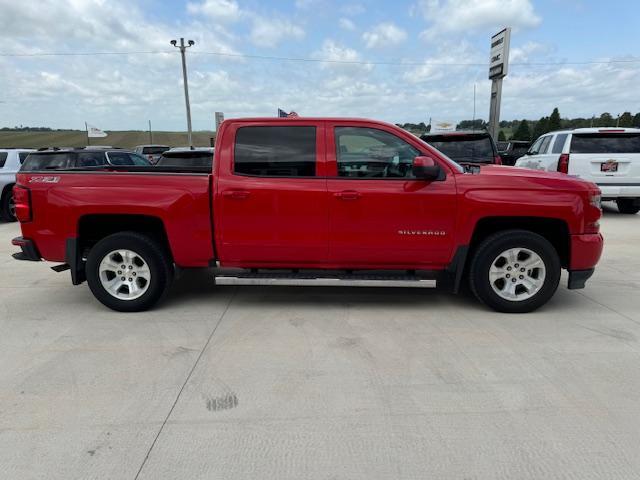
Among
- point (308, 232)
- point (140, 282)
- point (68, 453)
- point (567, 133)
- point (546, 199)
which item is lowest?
point (68, 453)

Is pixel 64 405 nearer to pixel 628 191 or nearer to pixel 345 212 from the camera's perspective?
pixel 345 212

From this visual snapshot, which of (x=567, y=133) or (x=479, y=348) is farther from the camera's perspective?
(x=567, y=133)

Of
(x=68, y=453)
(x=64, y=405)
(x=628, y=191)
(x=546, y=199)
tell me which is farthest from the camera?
(x=628, y=191)

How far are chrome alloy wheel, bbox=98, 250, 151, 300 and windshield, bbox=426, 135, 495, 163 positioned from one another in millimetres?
6608

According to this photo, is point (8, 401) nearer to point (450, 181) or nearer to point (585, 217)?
point (450, 181)

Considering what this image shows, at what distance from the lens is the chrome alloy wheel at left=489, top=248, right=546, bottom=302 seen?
445cm

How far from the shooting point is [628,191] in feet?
31.8

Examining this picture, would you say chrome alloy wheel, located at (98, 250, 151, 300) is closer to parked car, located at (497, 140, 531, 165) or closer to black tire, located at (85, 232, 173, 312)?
black tire, located at (85, 232, 173, 312)

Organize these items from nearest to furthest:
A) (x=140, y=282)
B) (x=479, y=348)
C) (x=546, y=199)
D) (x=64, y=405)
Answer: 1. (x=64, y=405)
2. (x=479, y=348)
3. (x=546, y=199)
4. (x=140, y=282)

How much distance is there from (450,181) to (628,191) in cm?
743

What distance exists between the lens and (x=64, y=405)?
302 centimetres

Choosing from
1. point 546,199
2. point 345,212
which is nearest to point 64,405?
point 345,212

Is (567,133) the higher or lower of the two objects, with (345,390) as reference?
higher

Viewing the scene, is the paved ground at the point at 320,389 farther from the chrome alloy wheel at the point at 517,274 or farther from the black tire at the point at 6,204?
the black tire at the point at 6,204
